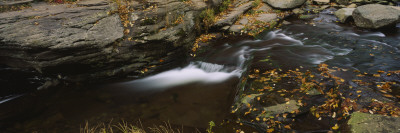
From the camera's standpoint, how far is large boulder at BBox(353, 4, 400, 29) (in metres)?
8.48

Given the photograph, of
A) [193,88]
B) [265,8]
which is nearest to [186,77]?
[193,88]

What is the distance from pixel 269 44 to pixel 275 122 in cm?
523

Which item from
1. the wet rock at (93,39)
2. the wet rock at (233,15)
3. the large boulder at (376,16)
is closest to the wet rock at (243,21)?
the wet rock at (233,15)

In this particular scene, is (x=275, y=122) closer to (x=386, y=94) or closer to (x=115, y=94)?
(x=386, y=94)

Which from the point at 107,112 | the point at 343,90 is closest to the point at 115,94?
the point at 107,112

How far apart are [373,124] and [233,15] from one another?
27.5ft

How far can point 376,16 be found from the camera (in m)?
8.66

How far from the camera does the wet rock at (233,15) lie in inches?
396

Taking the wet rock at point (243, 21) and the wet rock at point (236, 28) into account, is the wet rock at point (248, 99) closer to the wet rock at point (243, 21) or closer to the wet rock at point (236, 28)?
the wet rock at point (236, 28)

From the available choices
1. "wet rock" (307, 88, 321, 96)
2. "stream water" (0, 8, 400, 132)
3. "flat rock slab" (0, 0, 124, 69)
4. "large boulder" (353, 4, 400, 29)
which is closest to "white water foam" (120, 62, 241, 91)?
"stream water" (0, 8, 400, 132)

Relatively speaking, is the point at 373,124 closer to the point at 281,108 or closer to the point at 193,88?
the point at 281,108

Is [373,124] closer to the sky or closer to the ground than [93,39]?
closer to the ground

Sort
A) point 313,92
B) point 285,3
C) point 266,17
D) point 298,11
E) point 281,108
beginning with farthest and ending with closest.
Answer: point 298,11 → point 285,3 → point 266,17 → point 313,92 → point 281,108

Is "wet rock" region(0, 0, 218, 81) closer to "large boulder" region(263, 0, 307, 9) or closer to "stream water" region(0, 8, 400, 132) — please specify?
"stream water" region(0, 8, 400, 132)
